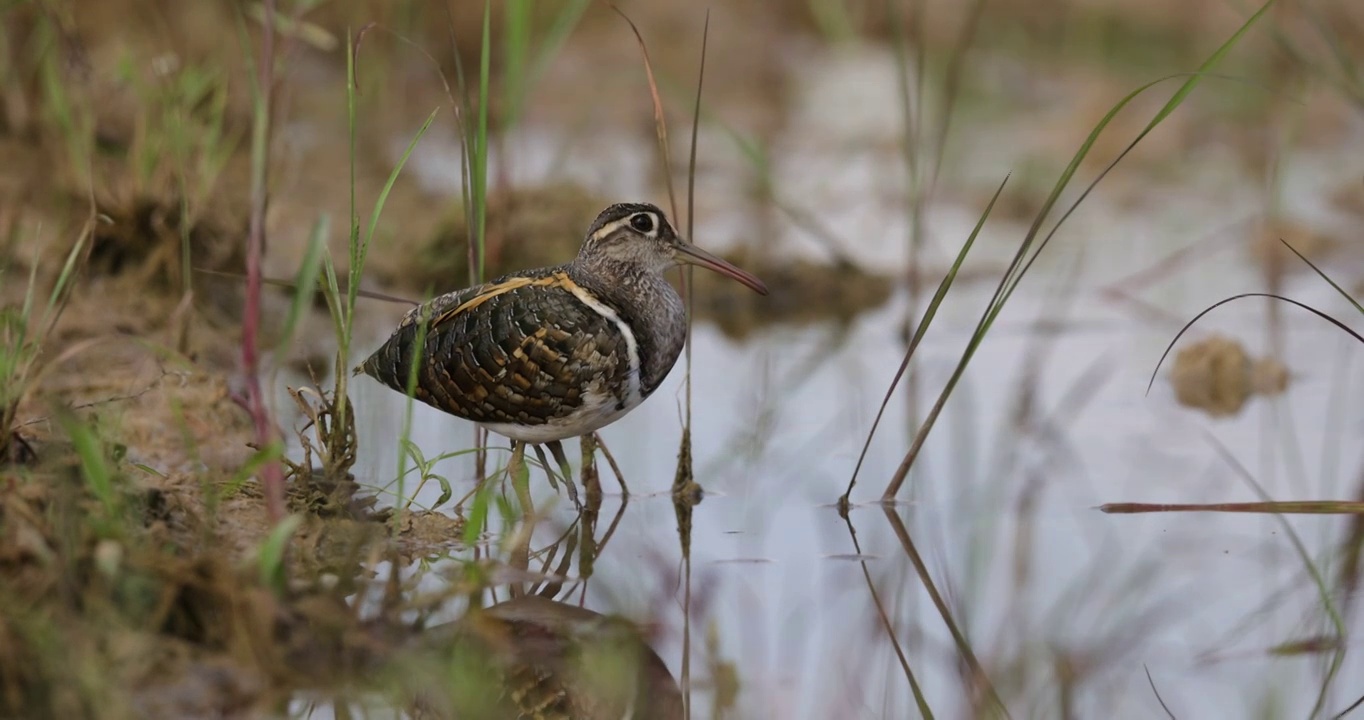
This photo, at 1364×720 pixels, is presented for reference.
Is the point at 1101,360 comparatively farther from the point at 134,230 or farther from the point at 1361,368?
the point at 134,230

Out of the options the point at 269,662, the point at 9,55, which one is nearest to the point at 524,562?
the point at 269,662

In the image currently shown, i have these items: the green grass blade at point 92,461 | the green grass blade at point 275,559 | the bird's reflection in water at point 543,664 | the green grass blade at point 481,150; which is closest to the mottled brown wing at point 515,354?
the green grass blade at point 481,150

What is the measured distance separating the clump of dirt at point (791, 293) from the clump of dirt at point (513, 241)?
62cm

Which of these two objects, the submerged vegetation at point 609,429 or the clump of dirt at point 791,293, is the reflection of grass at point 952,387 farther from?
the clump of dirt at point 791,293

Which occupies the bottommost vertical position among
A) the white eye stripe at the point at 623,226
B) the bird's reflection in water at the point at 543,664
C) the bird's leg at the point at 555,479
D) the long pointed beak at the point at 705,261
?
the bird's reflection in water at the point at 543,664

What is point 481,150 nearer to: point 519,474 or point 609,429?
point 519,474

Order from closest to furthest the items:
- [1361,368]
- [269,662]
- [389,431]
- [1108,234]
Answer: [269,662], [389,431], [1361,368], [1108,234]

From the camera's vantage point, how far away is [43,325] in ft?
13.9

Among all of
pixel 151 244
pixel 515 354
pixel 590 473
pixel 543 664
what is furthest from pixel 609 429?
pixel 543 664

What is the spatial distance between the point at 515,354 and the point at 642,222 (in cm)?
63

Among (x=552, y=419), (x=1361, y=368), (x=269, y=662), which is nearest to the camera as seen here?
(x=269, y=662)

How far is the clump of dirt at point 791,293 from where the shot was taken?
764 centimetres

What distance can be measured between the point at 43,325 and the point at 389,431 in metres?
1.45

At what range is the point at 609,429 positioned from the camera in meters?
5.93
